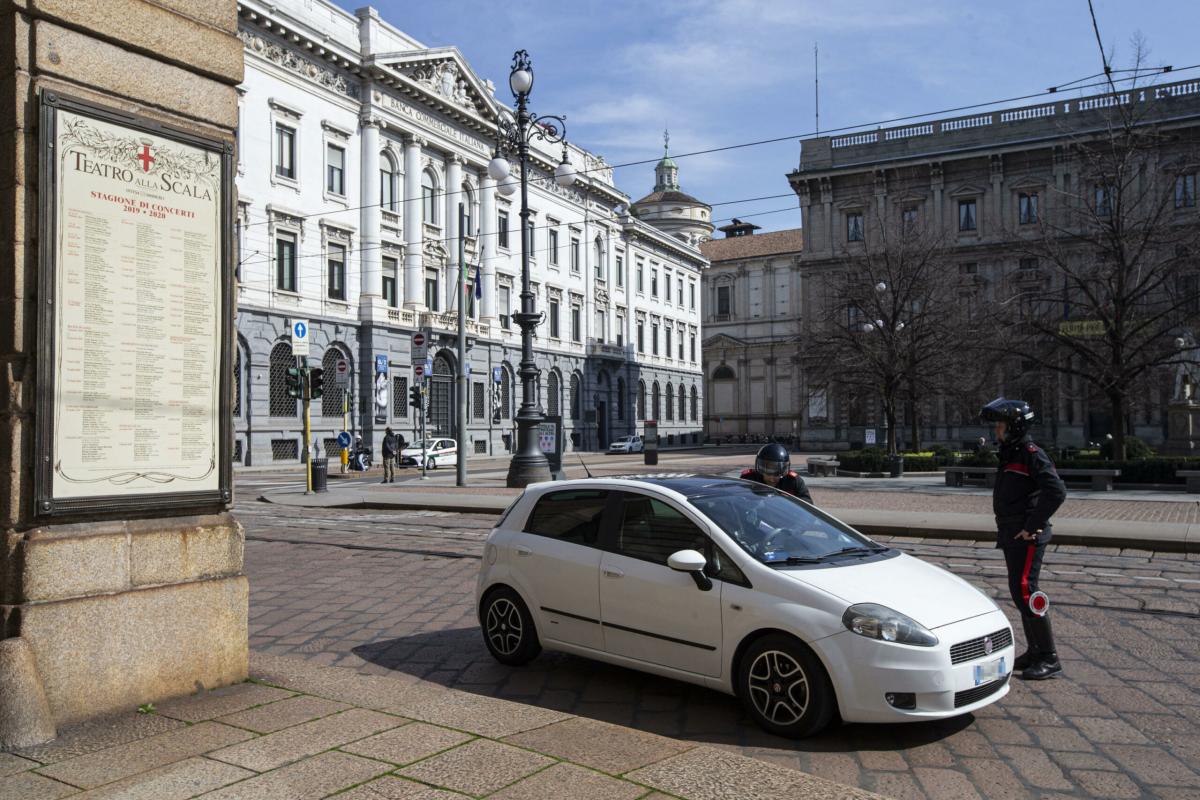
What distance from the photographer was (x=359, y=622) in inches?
335

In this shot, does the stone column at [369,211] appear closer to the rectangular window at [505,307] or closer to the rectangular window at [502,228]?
the rectangular window at [502,228]

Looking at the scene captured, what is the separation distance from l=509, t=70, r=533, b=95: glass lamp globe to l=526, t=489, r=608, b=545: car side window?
58.6 ft

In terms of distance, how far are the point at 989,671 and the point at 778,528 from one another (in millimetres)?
1464

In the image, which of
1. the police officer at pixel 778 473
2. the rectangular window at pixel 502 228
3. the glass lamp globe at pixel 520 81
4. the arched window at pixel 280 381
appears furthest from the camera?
the rectangular window at pixel 502 228

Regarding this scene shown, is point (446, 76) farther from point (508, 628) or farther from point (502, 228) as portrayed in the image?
point (508, 628)

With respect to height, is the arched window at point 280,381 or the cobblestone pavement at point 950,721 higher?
the arched window at point 280,381

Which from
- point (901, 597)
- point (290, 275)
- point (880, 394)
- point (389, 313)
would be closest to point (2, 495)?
point (901, 597)

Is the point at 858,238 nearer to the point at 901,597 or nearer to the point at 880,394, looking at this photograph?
the point at 880,394

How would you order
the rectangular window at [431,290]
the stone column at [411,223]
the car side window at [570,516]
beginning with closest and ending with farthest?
the car side window at [570,516] → the stone column at [411,223] → the rectangular window at [431,290]

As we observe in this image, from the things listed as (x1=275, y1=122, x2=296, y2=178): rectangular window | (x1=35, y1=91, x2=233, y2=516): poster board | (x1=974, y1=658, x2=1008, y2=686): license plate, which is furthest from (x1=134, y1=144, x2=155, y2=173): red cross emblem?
(x1=275, y1=122, x2=296, y2=178): rectangular window

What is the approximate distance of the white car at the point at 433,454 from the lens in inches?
1650

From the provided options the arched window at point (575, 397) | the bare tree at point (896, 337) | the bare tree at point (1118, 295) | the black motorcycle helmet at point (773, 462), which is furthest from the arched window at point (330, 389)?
the black motorcycle helmet at point (773, 462)

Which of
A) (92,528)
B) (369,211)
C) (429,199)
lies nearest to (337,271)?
(369,211)

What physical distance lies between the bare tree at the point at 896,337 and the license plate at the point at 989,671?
28158 millimetres
